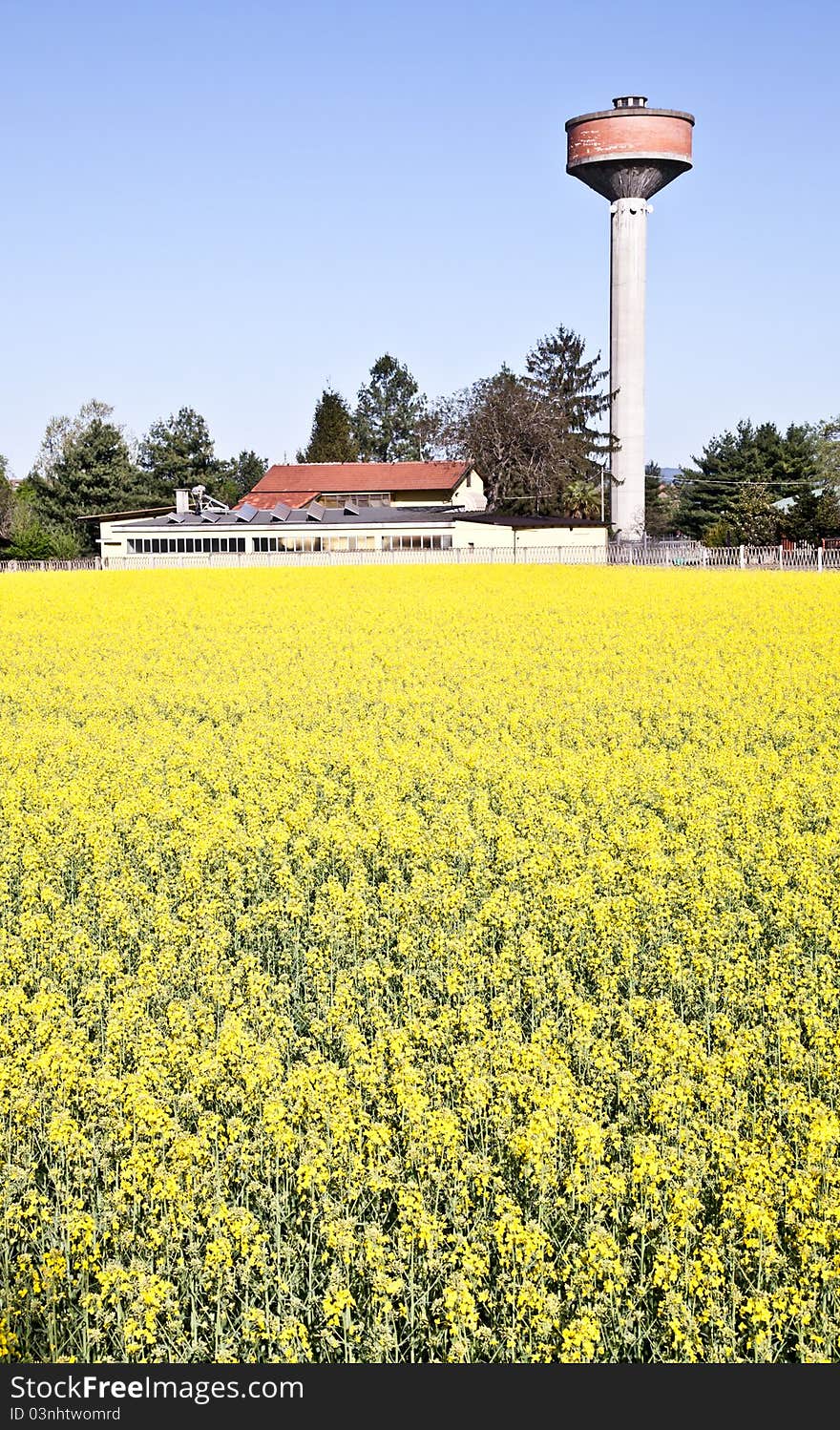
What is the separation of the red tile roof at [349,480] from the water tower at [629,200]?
34.6 ft

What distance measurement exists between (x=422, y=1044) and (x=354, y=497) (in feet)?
275

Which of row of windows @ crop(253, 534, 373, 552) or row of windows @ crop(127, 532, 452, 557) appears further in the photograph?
row of windows @ crop(253, 534, 373, 552)

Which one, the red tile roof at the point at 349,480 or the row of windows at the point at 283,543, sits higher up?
the red tile roof at the point at 349,480

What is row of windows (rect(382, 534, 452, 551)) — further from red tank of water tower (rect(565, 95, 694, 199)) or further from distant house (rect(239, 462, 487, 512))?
red tank of water tower (rect(565, 95, 694, 199))

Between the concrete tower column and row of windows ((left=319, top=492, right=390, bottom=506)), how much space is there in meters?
14.4

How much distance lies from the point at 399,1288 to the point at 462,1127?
1.33 meters

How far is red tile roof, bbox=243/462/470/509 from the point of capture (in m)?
88.2

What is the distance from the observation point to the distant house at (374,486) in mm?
88000

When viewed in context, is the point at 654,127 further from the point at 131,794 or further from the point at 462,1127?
the point at 462,1127

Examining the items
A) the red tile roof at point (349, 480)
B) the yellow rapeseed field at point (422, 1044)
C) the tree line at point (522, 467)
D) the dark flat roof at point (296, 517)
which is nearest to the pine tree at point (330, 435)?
the tree line at point (522, 467)

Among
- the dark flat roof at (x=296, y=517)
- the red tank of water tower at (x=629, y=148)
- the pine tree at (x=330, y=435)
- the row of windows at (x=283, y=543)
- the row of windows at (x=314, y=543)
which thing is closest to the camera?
the row of windows at (x=283, y=543)

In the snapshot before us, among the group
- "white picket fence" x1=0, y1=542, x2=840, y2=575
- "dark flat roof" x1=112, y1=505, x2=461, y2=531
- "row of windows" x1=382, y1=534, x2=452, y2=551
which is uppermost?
"dark flat roof" x1=112, y1=505, x2=461, y2=531

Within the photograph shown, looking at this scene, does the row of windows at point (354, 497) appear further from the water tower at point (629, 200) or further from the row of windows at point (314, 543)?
the row of windows at point (314, 543)

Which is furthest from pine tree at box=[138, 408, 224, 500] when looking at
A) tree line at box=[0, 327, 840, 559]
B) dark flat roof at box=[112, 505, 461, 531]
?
dark flat roof at box=[112, 505, 461, 531]
